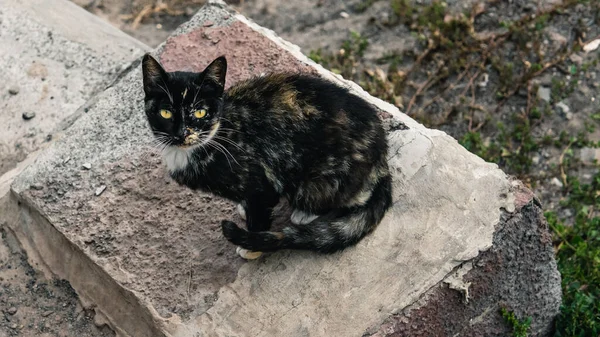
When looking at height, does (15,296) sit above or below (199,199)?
below

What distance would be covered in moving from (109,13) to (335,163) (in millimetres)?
4590

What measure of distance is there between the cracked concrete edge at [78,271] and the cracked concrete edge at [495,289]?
1.21 metres

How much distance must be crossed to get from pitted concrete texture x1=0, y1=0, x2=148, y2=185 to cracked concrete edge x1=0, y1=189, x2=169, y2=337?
2.00ft

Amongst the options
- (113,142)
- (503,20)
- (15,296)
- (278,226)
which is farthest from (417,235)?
(503,20)

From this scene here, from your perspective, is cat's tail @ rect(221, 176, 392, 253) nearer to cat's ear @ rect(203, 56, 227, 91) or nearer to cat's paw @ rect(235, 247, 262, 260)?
cat's paw @ rect(235, 247, 262, 260)

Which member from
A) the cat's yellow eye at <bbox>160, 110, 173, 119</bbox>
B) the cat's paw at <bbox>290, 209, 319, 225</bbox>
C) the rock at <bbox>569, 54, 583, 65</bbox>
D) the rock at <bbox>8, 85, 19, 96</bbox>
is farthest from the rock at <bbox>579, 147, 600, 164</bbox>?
the rock at <bbox>8, 85, 19, 96</bbox>

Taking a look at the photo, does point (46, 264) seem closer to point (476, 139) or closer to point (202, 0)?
point (476, 139)

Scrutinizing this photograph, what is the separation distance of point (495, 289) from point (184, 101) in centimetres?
184

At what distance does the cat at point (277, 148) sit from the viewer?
3375 millimetres

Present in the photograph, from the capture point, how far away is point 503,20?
20.4ft

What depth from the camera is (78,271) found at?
407 cm

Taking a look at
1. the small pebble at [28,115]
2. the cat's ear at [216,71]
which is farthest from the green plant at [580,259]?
the small pebble at [28,115]

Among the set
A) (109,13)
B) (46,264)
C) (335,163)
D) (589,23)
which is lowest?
(109,13)

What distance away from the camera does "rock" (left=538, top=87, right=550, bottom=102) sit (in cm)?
564
